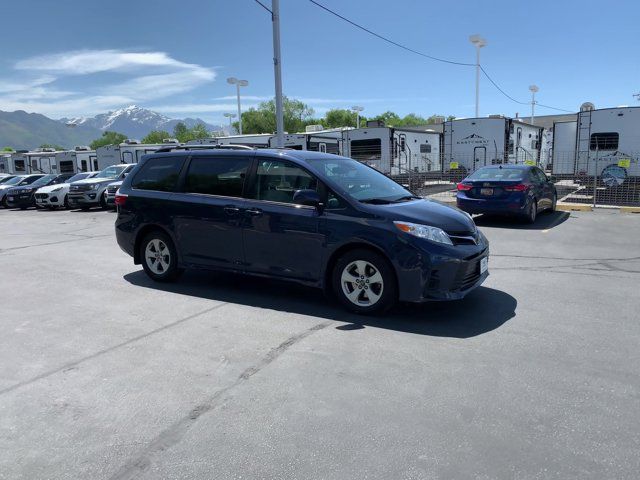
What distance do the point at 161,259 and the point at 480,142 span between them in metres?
16.6

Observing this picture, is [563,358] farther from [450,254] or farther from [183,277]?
[183,277]

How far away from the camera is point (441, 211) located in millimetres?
5453

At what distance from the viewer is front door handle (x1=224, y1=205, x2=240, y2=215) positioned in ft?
19.5

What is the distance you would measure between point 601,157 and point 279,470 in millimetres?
17029

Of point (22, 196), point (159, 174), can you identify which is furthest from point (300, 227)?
point (22, 196)

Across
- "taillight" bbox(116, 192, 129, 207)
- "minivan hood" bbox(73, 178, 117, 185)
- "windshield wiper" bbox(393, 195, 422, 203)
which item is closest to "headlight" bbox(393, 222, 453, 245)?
"windshield wiper" bbox(393, 195, 422, 203)

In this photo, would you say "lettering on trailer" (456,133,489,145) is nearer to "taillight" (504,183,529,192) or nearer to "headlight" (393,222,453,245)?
"taillight" (504,183,529,192)

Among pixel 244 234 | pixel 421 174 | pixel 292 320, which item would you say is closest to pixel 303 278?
pixel 292 320

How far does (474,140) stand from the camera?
20516mm

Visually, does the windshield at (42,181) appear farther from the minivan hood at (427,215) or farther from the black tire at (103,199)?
the minivan hood at (427,215)

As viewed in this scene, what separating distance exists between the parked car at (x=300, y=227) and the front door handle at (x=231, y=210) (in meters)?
0.03

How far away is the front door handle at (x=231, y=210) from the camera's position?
595 centimetres


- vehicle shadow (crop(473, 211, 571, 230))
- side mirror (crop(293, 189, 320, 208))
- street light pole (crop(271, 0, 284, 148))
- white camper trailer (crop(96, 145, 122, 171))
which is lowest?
vehicle shadow (crop(473, 211, 571, 230))

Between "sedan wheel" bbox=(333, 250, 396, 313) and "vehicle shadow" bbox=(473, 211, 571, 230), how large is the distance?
25.5 feet
